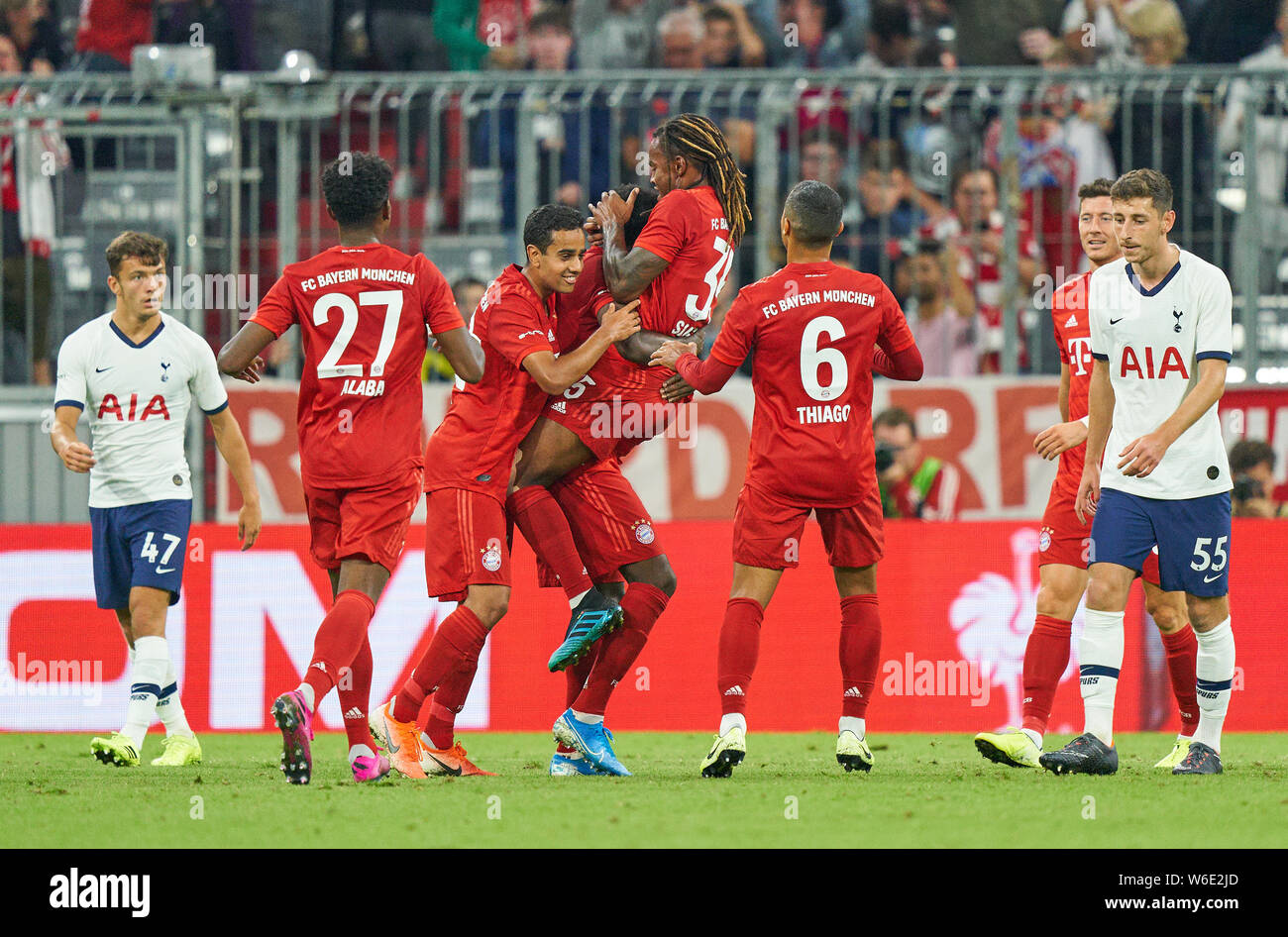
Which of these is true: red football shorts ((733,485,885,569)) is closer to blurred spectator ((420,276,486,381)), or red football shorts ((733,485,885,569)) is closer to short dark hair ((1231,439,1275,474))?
short dark hair ((1231,439,1275,474))

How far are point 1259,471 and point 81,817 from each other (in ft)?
21.4

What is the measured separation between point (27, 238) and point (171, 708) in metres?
3.93

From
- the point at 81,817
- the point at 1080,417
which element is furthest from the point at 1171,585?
the point at 81,817

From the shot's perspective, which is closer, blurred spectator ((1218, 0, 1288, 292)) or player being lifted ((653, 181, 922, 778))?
player being lifted ((653, 181, 922, 778))

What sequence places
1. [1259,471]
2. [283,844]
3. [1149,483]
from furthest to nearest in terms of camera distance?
[1259,471], [1149,483], [283,844]

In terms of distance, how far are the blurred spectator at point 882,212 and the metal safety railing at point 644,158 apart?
0.02 meters

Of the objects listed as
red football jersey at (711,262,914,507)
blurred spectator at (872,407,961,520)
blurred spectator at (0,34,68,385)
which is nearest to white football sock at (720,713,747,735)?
red football jersey at (711,262,914,507)

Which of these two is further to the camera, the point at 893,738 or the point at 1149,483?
the point at 893,738

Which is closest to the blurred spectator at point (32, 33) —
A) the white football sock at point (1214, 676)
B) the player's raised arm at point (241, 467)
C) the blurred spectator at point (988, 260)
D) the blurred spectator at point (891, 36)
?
the blurred spectator at point (891, 36)

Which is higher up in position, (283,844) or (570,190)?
(570,190)

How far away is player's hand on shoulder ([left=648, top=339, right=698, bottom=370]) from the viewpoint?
6887mm

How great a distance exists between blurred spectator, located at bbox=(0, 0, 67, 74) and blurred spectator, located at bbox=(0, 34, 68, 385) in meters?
2.79

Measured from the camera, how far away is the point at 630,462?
402 inches
